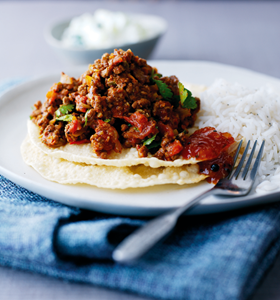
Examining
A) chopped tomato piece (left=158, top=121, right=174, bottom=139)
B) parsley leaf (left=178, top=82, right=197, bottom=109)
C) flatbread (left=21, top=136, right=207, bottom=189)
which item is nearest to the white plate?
flatbread (left=21, top=136, right=207, bottom=189)

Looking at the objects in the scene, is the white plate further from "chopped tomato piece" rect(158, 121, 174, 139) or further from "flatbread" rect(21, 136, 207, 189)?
"chopped tomato piece" rect(158, 121, 174, 139)

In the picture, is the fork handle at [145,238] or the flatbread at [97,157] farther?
the flatbread at [97,157]

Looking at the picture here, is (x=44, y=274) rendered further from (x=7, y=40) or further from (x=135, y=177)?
(x=7, y=40)

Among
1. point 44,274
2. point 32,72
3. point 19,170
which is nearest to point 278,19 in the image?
point 32,72

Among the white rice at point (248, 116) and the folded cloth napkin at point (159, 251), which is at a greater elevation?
the white rice at point (248, 116)

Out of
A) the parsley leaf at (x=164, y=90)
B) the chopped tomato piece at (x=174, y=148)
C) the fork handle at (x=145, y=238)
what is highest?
the parsley leaf at (x=164, y=90)

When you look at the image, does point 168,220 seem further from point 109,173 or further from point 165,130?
point 165,130

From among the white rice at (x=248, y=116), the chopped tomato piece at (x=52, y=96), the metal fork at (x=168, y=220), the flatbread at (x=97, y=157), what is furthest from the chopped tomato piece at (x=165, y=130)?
the chopped tomato piece at (x=52, y=96)

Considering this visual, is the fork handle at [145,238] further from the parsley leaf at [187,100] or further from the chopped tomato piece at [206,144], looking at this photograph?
the parsley leaf at [187,100]
